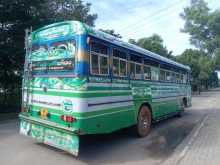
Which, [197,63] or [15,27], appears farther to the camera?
[197,63]

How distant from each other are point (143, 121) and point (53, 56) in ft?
12.7

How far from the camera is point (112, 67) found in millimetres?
6969


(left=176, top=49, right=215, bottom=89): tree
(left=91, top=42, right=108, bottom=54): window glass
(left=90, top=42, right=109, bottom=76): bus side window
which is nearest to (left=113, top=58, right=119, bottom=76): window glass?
(left=90, top=42, right=109, bottom=76): bus side window

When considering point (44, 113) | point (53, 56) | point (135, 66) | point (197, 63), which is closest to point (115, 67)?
point (135, 66)

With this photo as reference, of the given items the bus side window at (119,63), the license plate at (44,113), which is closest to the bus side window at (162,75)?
the bus side window at (119,63)

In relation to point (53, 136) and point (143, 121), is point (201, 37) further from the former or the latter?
point (53, 136)

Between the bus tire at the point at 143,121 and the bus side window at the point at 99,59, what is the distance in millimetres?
2521

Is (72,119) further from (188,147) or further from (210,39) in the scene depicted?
(210,39)

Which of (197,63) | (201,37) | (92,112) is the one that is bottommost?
(92,112)

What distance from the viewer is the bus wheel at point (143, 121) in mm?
8570

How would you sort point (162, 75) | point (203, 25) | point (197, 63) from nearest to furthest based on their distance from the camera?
1. point (162, 75)
2. point (197, 63)
3. point (203, 25)

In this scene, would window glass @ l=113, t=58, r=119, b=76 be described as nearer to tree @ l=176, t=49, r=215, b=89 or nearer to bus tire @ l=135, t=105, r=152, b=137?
bus tire @ l=135, t=105, r=152, b=137

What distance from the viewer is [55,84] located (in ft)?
21.2

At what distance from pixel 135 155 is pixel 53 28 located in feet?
12.8
